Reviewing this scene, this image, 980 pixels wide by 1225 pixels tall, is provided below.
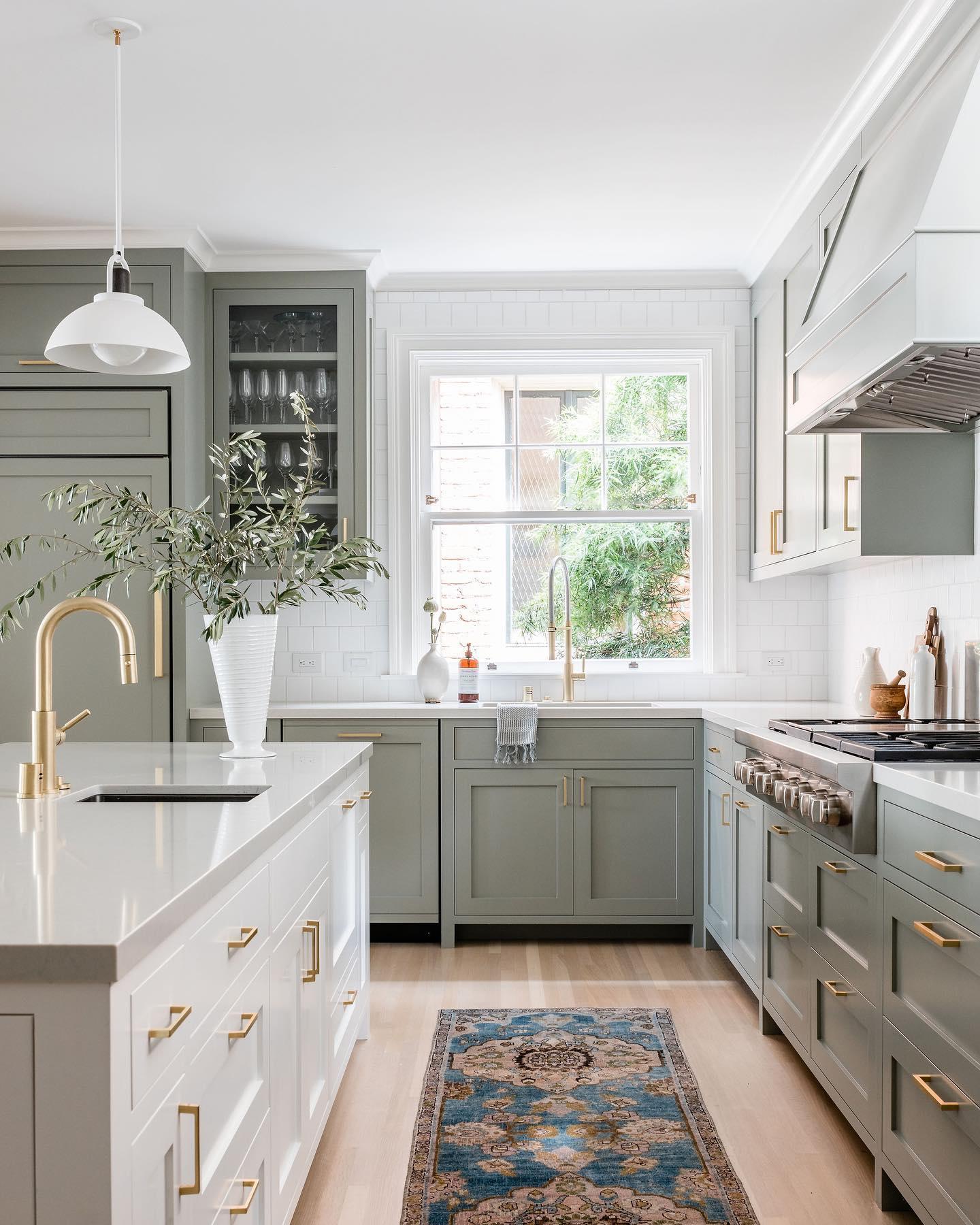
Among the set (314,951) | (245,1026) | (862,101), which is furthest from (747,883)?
(862,101)

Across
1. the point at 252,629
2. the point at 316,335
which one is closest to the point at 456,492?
the point at 316,335

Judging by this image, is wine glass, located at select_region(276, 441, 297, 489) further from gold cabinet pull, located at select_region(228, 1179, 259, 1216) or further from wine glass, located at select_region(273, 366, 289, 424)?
gold cabinet pull, located at select_region(228, 1179, 259, 1216)

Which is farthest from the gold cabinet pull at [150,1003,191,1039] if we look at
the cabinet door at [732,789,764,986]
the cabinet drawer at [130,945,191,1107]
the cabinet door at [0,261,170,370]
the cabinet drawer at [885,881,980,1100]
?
the cabinet door at [0,261,170,370]

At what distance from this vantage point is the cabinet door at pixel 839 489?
10.1 ft

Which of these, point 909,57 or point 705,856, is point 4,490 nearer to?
point 705,856

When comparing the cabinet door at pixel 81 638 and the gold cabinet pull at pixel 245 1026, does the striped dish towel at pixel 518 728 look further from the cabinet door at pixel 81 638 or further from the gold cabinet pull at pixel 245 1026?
the gold cabinet pull at pixel 245 1026

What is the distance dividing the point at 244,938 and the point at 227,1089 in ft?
0.69

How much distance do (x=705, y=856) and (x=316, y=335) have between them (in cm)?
265

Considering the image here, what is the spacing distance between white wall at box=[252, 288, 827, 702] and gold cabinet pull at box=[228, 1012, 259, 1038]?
2925 millimetres

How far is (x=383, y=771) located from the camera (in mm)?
4051

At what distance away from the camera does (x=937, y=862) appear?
6.14 feet

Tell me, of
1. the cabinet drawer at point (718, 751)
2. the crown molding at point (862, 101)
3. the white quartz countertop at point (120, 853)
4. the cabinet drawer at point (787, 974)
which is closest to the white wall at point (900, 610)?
the cabinet drawer at point (718, 751)

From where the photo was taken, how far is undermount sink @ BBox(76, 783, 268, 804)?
2.17 m

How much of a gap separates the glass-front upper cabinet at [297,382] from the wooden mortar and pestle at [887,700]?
2.12m
